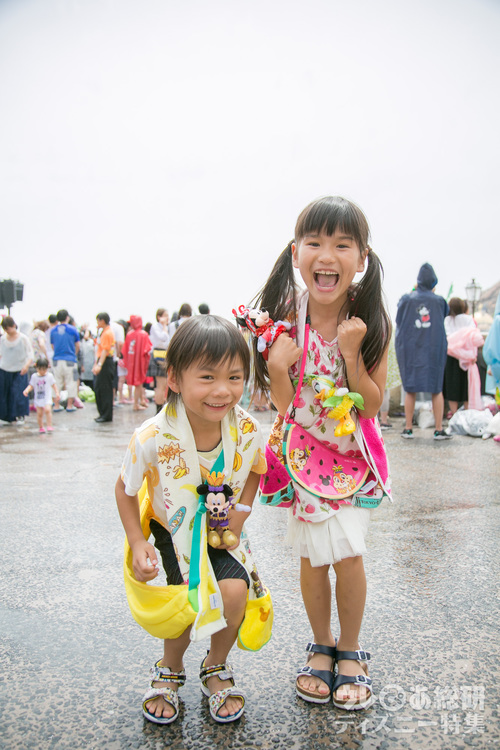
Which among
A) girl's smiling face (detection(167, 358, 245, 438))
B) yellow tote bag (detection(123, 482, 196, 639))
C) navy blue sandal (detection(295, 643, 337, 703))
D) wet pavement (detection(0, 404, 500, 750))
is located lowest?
wet pavement (detection(0, 404, 500, 750))

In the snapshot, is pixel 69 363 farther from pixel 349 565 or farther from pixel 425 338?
pixel 349 565

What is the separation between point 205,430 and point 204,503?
226mm

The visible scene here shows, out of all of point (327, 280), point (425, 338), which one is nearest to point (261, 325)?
point (327, 280)

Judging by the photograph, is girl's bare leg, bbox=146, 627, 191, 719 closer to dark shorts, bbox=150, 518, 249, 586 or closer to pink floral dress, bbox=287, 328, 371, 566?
dark shorts, bbox=150, 518, 249, 586

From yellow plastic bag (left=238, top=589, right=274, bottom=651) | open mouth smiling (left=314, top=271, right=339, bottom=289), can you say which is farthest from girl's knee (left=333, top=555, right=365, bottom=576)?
open mouth smiling (left=314, top=271, right=339, bottom=289)

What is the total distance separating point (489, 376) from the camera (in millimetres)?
7234

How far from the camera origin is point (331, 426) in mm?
2021

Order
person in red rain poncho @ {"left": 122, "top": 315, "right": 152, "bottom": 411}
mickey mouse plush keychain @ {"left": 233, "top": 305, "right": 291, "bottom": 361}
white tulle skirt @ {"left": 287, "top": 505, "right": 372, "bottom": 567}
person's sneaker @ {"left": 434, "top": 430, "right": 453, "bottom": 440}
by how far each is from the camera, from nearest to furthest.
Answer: white tulle skirt @ {"left": 287, "top": 505, "right": 372, "bottom": 567}
mickey mouse plush keychain @ {"left": 233, "top": 305, "right": 291, "bottom": 361}
person's sneaker @ {"left": 434, "top": 430, "right": 453, "bottom": 440}
person in red rain poncho @ {"left": 122, "top": 315, "right": 152, "bottom": 411}

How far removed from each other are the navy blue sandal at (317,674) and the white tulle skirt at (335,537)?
32cm

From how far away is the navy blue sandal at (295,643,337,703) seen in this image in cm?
184

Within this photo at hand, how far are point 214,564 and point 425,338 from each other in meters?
5.44

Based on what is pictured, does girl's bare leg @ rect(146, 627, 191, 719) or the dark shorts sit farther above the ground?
the dark shorts

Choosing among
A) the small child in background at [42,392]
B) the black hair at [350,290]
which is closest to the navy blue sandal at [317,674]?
the black hair at [350,290]

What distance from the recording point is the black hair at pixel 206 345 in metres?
1.77
